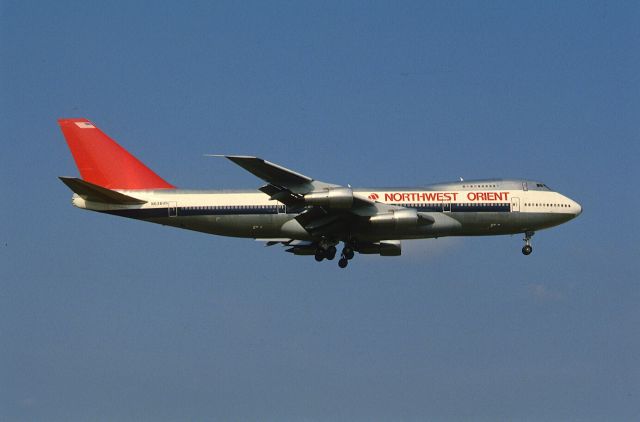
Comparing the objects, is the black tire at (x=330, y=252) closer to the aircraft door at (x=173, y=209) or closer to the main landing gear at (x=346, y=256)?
the main landing gear at (x=346, y=256)

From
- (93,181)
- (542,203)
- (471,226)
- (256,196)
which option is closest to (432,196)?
(471,226)

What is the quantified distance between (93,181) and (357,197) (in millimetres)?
17227

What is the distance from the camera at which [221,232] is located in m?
57.5

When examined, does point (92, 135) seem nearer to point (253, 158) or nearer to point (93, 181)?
point (93, 181)

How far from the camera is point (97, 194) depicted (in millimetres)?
56344

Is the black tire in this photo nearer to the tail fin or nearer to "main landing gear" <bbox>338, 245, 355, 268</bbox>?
"main landing gear" <bbox>338, 245, 355, 268</bbox>

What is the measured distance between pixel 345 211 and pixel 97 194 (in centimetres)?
1423

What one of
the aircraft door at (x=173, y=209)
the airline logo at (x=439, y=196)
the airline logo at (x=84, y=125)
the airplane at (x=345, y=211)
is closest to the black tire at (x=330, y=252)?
the airplane at (x=345, y=211)

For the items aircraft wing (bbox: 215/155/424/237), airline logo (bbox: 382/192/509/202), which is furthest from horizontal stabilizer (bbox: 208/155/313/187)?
airline logo (bbox: 382/192/509/202)

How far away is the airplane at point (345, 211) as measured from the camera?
55281 millimetres

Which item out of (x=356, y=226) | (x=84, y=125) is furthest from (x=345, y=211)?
(x=84, y=125)

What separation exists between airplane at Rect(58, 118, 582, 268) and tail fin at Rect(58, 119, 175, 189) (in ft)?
0.37

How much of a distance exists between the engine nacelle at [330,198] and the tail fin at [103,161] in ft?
37.2

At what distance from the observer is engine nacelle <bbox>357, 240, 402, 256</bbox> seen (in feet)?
197
